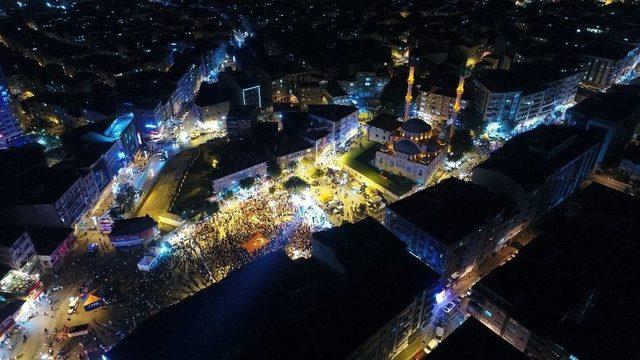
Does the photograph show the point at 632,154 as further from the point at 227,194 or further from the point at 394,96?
the point at 227,194

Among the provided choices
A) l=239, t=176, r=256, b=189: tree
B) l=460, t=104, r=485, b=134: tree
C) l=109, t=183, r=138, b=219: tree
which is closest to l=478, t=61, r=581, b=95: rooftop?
l=460, t=104, r=485, b=134: tree

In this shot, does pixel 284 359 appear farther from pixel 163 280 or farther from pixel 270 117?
pixel 270 117

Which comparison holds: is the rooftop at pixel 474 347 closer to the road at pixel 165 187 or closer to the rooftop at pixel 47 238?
the road at pixel 165 187

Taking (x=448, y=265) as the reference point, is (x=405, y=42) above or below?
above

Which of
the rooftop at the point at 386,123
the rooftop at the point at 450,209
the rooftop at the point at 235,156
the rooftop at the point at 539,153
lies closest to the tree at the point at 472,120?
the rooftop at the point at 539,153

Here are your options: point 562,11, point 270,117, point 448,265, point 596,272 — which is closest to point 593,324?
point 596,272

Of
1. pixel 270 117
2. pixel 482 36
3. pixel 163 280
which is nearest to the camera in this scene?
pixel 163 280
